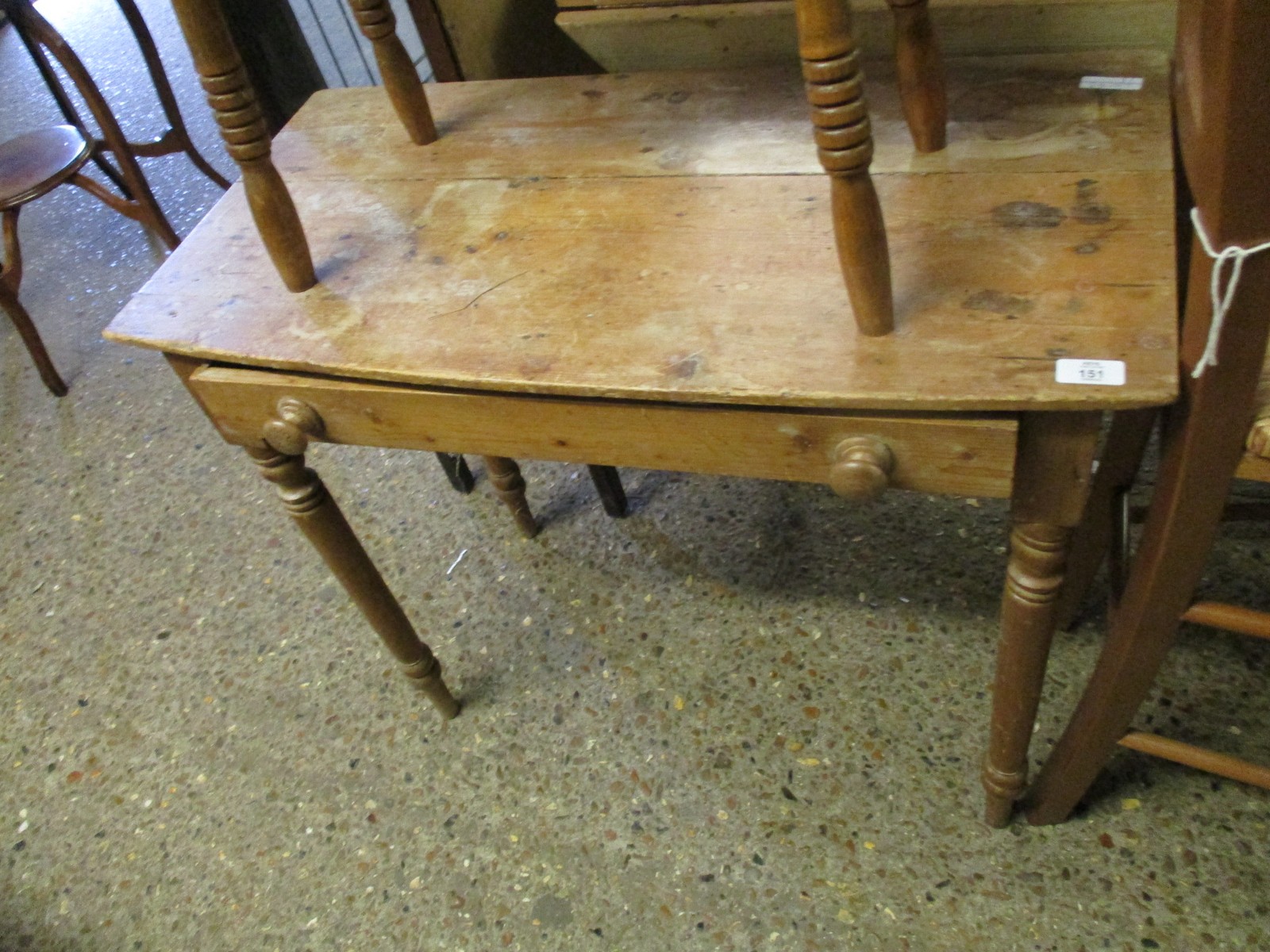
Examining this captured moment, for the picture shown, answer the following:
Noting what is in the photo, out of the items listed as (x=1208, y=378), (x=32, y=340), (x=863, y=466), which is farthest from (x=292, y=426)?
(x=32, y=340)

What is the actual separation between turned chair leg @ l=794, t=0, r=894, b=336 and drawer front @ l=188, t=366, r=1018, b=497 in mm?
88

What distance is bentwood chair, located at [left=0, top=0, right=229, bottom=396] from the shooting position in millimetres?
2045

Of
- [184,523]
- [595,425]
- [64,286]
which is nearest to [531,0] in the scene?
[595,425]

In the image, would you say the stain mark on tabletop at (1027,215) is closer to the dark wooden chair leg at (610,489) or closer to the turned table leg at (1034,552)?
the turned table leg at (1034,552)

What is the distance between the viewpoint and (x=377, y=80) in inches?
81.5

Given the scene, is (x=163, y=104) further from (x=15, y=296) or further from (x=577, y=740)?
(x=577, y=740)

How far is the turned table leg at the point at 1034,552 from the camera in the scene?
72cm

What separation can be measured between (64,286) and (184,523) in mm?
1036

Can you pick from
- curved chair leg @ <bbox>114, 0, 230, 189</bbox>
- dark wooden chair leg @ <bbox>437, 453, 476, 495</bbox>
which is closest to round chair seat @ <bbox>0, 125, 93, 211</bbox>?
curved chair leg @ <bbox>114, 0, 230, 189</bbox>

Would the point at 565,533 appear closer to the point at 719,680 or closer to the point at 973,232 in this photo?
the point at 719,680

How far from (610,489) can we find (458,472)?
0.28 metres

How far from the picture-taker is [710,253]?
865mm

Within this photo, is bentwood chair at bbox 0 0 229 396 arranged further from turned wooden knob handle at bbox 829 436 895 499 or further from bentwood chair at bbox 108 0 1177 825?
turned wooden knob handle at bbox 829 436 895 499

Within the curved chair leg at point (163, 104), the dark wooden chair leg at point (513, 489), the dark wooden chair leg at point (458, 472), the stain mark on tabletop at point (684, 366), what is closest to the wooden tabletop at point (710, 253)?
the stain mark on tabletop at point (684, 366)
